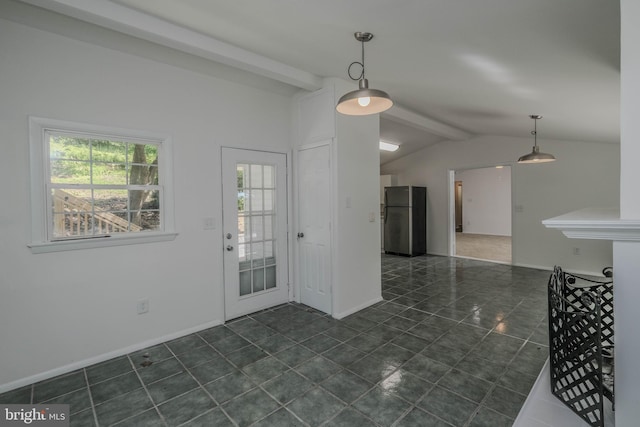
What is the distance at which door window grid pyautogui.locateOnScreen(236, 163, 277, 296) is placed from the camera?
362 cm

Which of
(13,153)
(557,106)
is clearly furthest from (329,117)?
(13,153)

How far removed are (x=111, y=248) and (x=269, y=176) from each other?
71.5 inches

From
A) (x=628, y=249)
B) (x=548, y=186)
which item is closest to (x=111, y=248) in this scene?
(x=628, y=249)

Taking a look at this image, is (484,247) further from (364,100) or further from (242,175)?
(364,100)

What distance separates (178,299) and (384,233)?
17.9 feet

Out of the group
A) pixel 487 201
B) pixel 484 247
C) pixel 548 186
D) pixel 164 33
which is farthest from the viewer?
pixel 487 201

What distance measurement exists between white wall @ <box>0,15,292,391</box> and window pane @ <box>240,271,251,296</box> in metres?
0.30

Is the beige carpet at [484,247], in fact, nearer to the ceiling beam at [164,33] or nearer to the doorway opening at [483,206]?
the doorway opening at [483,206]

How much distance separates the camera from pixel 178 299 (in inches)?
123

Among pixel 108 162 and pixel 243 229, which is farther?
pixel 243 229

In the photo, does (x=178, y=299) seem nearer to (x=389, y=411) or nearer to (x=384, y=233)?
(x=389, y=411)

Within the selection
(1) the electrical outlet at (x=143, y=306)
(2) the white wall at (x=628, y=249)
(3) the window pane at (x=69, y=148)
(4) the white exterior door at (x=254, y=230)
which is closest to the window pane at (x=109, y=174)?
(3) the window pane at (x=69, y=148)

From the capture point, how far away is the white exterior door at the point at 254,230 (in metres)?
3.48

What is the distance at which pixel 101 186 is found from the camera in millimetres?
2684
